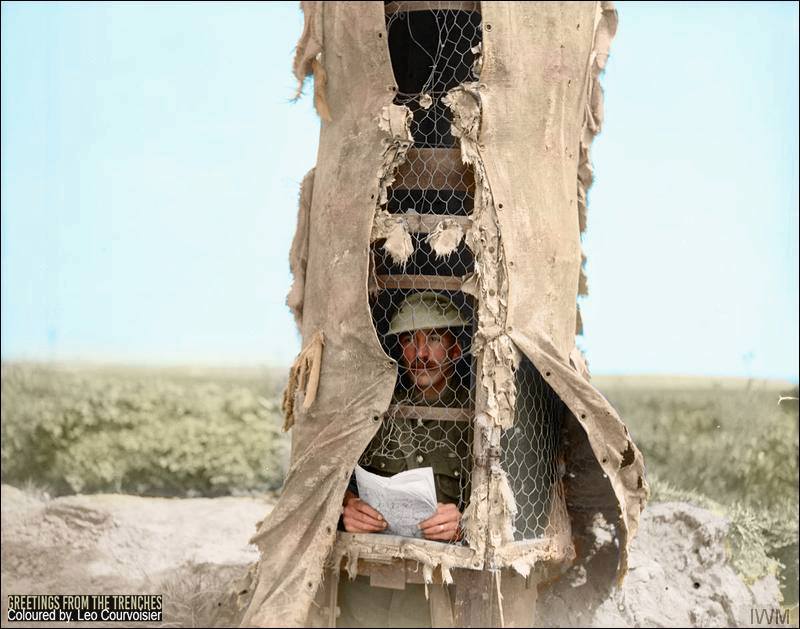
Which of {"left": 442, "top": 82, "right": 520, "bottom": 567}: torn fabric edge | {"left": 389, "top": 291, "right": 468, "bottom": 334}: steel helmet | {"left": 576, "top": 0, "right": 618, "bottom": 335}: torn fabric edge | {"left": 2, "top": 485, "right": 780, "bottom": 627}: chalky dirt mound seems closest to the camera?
{"left": 442, "top": 82, "right": 520, "bottom": 567}: torn fabric edge

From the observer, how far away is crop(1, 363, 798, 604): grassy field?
7.74 m

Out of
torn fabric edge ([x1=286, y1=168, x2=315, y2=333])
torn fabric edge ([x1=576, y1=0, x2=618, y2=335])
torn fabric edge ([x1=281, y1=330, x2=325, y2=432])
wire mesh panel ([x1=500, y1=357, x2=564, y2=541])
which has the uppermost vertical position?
torn fabric edge ([x1=576, y1=0, x2=618, y2=335])

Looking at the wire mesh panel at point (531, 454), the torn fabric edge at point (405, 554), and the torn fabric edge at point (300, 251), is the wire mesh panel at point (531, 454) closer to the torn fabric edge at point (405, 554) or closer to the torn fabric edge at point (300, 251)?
the torn fabric edge at point (405, 554)

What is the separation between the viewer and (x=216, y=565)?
19.8 feet

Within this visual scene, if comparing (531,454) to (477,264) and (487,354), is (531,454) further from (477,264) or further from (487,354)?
(477,264)

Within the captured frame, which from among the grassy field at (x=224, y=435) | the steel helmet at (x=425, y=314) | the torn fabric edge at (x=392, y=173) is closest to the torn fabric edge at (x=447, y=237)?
the torn fabric edge at (x=392, y=173)

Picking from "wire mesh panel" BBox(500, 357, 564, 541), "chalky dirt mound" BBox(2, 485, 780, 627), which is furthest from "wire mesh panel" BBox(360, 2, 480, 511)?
"chalky dirt mound" BBox(2, 485, 780, 627)

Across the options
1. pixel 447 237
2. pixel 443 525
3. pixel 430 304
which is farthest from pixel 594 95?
pixel 443 525

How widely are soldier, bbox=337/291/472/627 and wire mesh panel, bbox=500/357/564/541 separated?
11.8 inches

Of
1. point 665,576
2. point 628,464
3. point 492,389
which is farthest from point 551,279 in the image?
point 665,576

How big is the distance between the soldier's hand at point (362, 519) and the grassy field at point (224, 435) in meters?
3.57

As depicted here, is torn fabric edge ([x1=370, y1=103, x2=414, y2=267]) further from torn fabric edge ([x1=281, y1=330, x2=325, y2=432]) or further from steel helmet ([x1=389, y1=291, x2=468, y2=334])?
torn fabric edge ([x1=281, y1=330, x2=325, y2=432])

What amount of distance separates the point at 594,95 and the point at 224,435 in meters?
6.44

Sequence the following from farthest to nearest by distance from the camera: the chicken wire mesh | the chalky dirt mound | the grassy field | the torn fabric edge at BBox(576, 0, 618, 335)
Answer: the grassy field → the chalky dirt mound → the torn fabric edge at BBox(576, 0, 618, 335) → the chicken wire mesh
